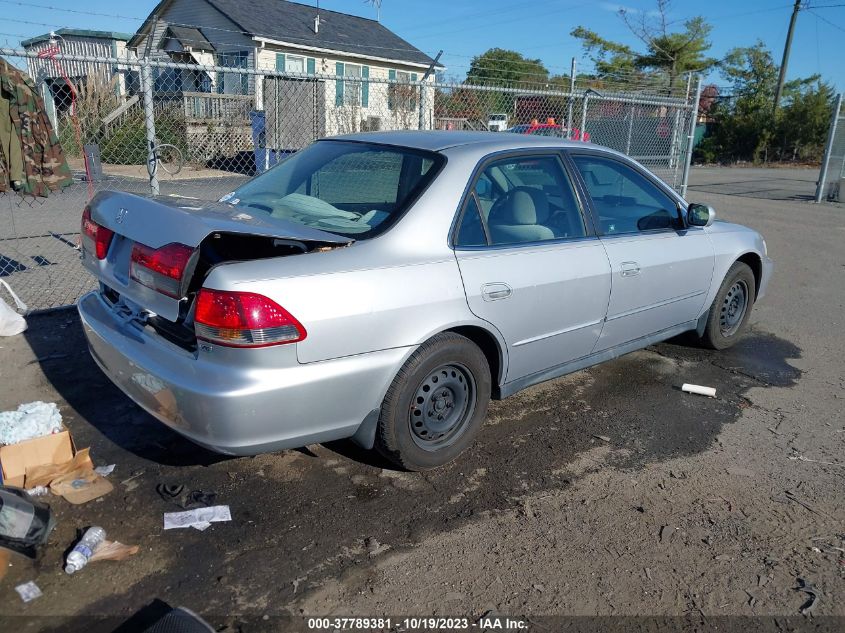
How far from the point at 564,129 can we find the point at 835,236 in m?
5.05

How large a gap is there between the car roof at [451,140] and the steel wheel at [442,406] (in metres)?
1.21

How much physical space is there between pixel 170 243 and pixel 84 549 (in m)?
1.29

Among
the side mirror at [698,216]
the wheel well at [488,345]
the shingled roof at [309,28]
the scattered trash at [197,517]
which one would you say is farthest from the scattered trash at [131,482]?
the shingled roof at [309,28]

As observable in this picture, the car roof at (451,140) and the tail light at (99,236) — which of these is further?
the car roof at (451,140)

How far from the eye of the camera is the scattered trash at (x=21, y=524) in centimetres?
270

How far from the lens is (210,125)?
56.1ft

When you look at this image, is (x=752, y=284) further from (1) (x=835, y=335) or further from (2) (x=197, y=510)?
(2) (x=197, y=510)

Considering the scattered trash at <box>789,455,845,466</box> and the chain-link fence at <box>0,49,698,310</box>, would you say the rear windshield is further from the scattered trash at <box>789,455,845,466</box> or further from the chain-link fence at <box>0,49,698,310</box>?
the scattered trash at <box>789,455,845,466</box>

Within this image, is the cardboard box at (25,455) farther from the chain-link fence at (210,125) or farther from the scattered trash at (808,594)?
the scattered trash at (808,594)

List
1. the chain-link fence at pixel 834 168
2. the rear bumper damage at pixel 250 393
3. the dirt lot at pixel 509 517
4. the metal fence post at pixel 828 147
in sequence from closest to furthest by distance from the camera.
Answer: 1. the dirt lot at pixel 509 517
2. the rear bumper damage at pixel 250 393
3. the metal fence post at pixel 828 147
4. the chain-link fence at pixel 834 168

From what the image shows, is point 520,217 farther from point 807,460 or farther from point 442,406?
point 807,460

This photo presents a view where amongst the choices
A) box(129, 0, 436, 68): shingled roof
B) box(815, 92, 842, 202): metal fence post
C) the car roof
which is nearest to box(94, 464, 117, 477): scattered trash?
the car roof

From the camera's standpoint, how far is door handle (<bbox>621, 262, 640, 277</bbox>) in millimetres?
4199

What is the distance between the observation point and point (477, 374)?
359 cm
